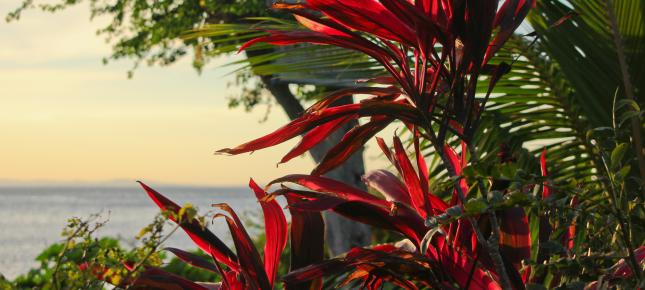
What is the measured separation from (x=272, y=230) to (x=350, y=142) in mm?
300

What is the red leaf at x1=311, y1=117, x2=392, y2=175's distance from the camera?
1883mm

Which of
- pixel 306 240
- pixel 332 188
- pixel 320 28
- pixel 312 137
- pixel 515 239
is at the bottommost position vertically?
pixel 515 239

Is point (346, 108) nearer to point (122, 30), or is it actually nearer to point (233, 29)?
point (233, 29)

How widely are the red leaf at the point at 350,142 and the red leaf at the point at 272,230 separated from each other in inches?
5.2

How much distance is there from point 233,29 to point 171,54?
9.39m

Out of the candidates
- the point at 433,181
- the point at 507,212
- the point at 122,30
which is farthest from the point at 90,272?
the point at 122,30

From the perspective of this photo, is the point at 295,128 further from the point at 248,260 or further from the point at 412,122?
the point at 248,260

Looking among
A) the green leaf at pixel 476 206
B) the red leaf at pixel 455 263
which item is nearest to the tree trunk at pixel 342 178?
the red leaf at pixel 455 263

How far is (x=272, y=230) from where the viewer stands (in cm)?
204

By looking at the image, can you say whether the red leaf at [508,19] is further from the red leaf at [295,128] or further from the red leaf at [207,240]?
the red leaf at [207,240]

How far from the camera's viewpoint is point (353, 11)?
1.77 meters

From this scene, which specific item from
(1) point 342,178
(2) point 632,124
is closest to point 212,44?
(1) point 342,178

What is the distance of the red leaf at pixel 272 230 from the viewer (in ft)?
6.58

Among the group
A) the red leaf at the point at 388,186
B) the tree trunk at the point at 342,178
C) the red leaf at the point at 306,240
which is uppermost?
the red leaf at the point at 388,186
